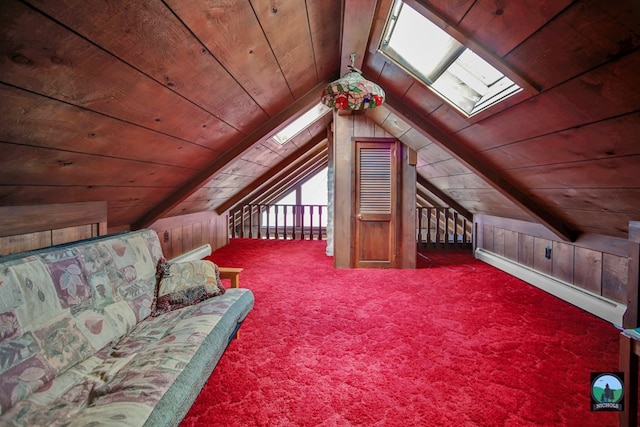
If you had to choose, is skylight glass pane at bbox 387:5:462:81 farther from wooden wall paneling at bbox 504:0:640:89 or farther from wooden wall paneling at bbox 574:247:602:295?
wooden wall paneling at bbox 574:247:602:295

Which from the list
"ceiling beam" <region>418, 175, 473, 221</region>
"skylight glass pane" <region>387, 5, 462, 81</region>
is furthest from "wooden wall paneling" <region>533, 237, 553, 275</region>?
"skylight glass pane" <region>387, 5, 462, 81</region>

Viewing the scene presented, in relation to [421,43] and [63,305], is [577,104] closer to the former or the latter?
[421,43]

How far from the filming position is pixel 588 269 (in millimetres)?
2486

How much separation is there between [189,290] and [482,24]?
6.41ft

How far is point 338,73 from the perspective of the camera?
2826 millimetres

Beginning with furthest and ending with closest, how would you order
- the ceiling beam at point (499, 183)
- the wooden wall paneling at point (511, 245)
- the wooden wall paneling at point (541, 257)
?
the wooden wall paneling at point (511, 245)
the wooden wall paneling at point (541, 257)
the ceiling beam at point (499, 183)

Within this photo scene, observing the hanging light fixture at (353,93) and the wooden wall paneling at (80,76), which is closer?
the wooden wall paneling at (80,76)

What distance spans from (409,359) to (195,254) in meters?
3.17

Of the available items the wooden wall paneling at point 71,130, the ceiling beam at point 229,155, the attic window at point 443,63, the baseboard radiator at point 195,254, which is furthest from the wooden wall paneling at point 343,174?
the wooden wall paneling at point 71,130

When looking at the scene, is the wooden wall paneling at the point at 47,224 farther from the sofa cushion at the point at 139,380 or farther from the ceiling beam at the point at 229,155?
the sofa cushion at the point at 139,380

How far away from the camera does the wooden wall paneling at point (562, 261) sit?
105 inches

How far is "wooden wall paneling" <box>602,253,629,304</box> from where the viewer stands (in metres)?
2.18

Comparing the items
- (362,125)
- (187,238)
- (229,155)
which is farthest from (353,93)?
(187,238)

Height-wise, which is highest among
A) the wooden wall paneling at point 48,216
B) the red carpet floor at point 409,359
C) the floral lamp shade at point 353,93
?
the floral lamp shade at point 353,93
